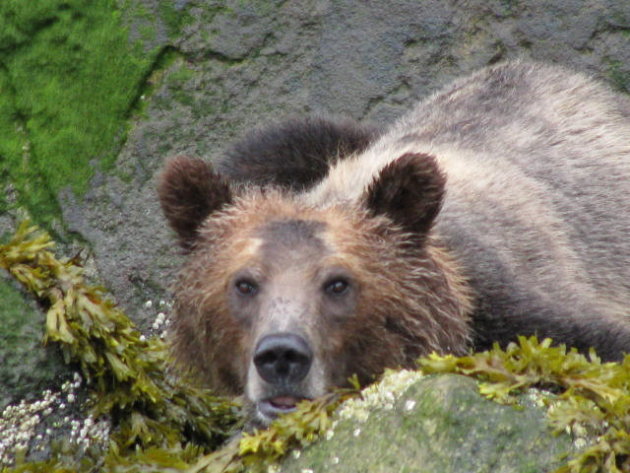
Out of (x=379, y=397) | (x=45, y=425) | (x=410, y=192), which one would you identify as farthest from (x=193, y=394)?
(x=379, y=397)

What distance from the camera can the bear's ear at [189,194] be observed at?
6.03 metres

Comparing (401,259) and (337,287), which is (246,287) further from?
(401,259)

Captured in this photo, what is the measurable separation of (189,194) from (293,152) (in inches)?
91.9

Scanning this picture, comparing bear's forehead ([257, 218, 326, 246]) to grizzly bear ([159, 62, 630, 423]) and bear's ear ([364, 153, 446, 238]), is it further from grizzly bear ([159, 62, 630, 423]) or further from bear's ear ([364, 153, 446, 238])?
bear's ear ([364, 153, 446, 238])

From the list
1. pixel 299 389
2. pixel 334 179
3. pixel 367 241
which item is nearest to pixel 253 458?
pixel 299 389

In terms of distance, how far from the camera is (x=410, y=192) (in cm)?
590

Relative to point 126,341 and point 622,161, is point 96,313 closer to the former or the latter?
point 126,341

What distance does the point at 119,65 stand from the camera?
8836mm

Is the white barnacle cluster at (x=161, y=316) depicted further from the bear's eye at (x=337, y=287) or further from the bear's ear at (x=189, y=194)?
the bear's eye at (x=337, y=287)

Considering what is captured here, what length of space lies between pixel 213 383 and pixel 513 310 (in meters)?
1.62

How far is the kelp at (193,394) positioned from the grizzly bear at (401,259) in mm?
325

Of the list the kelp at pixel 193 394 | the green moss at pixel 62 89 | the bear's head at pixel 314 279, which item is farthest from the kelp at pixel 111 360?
the green moss at pixel 62 89

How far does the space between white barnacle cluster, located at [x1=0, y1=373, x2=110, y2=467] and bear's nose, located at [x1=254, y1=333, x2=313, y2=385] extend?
1301 millimetres

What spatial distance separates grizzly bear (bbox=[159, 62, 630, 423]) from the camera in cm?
553
